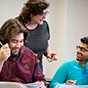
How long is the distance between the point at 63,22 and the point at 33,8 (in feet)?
4.52

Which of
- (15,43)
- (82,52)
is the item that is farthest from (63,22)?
(15,43)

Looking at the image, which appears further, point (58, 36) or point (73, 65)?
point (58, 36)

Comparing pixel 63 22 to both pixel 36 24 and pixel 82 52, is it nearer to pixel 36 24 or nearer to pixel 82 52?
pixel 36 24

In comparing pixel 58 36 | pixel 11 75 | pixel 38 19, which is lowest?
pixel 58 36

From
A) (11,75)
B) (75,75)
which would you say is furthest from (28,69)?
(75,75)

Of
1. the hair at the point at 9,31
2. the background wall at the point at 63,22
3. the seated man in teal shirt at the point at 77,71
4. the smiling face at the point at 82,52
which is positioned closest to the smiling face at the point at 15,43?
the hair at the point at 9,31

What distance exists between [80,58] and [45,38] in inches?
18.2

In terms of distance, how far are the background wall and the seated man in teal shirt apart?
1.43 meters

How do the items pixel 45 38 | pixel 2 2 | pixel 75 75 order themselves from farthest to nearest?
pixel 2 2 < pixel 45 38 < pixel 75 75

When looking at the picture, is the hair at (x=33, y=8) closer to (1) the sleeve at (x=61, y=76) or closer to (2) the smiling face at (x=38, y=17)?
(2) the smiling face at (x=38, y=17)

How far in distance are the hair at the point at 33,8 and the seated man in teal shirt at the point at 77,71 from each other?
454 mm

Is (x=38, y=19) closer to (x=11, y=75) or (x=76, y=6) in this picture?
(x=11, y=75)

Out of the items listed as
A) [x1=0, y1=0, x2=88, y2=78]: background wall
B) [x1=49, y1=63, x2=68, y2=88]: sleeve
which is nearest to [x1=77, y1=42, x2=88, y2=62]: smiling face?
[x1=49, y1=63, x2=68, y2=88]: sleeve

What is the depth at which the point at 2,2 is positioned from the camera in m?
3.62
